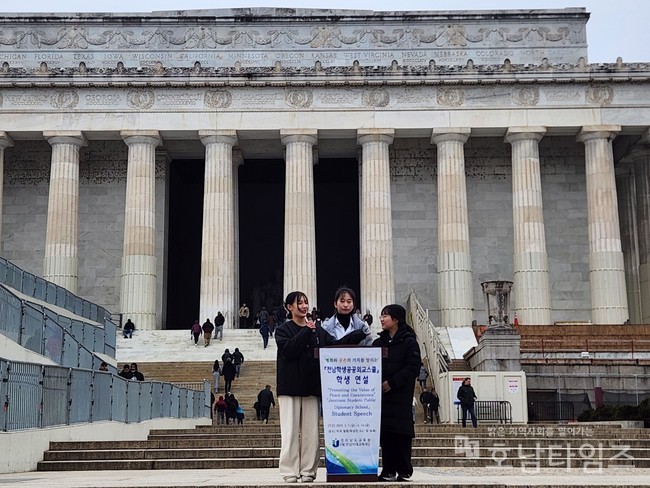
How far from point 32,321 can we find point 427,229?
36.4 meters

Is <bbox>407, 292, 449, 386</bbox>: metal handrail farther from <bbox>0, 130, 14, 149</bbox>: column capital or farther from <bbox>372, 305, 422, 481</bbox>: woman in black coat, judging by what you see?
<bbox>0, 130, 14, 149</bbox>: column capital

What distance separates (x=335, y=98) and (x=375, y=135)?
2843mm

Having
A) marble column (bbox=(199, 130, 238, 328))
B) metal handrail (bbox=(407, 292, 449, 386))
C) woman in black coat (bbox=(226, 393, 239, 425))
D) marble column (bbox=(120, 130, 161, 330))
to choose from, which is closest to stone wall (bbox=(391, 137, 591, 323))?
marble column (bbox=(199, 130, 238, 328))

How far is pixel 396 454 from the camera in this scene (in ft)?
37.5

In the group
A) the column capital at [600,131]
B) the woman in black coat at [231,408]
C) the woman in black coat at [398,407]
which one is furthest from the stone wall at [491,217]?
the woman in black coat at [398,407]

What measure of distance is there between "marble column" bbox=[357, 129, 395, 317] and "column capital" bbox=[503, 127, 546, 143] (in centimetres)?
618

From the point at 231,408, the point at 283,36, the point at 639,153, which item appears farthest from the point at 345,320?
the point at 283,36

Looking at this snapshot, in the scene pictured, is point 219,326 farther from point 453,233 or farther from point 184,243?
point 184,243

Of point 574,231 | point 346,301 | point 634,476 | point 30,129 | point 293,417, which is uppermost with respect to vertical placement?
point 30,129

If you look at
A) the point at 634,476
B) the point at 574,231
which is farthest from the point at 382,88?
the point at 634,476

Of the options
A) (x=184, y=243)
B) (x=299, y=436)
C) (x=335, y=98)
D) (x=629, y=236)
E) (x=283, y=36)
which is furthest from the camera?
(x=184, y=243)

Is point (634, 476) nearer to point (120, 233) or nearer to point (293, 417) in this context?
point (293, 417)

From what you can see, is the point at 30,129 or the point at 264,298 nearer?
the point at 30,129

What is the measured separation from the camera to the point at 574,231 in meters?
55.2
